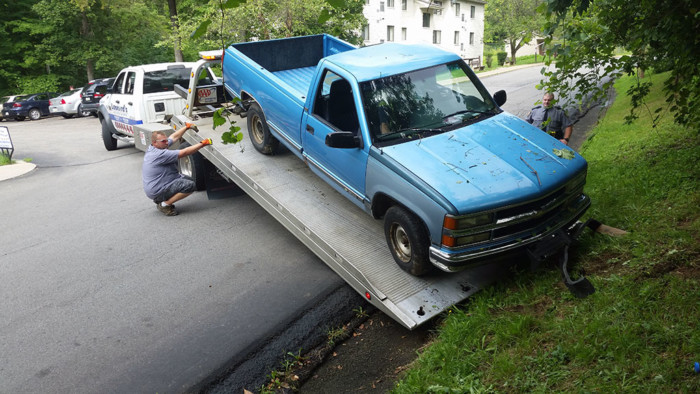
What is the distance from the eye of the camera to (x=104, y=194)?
9.63 m

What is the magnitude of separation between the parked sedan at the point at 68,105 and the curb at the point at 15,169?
12.2m

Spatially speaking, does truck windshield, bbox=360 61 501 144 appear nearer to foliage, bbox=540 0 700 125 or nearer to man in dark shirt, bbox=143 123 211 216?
foliage, bbox=540 0 700 125

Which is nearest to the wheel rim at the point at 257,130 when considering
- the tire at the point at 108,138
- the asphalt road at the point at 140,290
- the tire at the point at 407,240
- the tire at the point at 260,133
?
the tire at the point at 260,133

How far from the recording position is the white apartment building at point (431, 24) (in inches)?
1602

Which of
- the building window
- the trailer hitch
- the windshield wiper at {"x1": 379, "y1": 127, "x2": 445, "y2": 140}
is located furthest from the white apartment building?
the trailer hitch

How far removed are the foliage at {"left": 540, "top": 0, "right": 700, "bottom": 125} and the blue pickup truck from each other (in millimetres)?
922

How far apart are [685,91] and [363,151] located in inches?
134

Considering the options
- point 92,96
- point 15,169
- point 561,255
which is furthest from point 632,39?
point 92,96

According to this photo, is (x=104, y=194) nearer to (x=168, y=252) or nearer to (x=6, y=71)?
(x=168, y=252)

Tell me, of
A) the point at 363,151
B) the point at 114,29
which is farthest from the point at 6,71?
the point at 363,151

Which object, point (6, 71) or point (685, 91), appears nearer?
point (685, 91)

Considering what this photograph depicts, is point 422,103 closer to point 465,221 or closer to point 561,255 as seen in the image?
point 465,221

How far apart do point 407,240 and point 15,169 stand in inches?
462

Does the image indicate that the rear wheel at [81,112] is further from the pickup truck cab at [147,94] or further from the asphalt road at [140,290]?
the asphalt road at [140,290]
